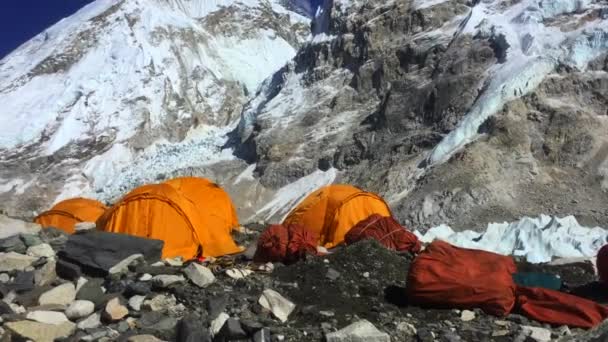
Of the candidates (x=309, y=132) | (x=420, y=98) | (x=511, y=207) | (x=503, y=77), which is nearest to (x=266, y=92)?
(x=309, y=132)

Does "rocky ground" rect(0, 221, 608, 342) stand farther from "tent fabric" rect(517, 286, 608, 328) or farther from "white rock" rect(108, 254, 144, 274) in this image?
"tent fabric" rect(517, 286, 608, 328)

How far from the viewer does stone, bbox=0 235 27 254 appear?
311 inches

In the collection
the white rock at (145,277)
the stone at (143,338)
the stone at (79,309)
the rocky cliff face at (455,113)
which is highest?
the stone at (79,309)

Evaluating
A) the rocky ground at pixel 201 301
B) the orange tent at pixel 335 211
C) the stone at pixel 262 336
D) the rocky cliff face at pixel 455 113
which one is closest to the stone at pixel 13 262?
the rocky ground at pixel 201 301

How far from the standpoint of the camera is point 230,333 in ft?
19.6

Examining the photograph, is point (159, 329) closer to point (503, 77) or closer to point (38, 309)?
point (38, 309)

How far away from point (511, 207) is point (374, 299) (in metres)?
30.2

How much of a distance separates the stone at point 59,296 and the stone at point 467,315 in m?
4.09

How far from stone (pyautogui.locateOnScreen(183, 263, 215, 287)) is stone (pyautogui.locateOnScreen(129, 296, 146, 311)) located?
0.73 metres

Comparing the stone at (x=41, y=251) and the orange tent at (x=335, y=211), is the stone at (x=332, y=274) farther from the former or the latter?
the orange tent at (x=335, y=211)

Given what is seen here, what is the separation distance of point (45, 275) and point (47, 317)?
3.88 ft

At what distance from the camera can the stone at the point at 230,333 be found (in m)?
5.99

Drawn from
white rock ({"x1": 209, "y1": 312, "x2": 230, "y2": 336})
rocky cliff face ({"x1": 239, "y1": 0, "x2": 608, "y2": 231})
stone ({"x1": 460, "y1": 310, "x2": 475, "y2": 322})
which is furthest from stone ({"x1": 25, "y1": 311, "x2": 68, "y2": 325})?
rocky cliff face ({"x1": 239, "y1": 0, "x2": 608, "y2": 231})

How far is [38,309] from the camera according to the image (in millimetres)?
6324
